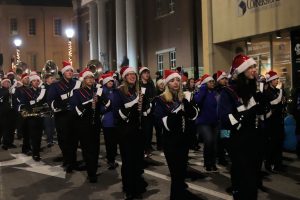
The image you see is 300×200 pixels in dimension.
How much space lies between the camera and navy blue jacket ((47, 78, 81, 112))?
10281 mm

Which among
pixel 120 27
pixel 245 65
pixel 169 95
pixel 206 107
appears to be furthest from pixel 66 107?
pixel 120 27

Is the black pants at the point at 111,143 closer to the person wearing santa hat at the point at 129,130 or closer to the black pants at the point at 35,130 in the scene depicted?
the black pants at the point at 35,130

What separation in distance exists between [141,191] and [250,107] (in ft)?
9.03

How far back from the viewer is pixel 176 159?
681cm

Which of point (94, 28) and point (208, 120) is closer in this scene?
point (208, 120)

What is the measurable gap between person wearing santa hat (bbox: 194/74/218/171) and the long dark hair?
3.33 meters

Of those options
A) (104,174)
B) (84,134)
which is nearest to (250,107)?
(84,134)

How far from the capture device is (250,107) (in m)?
6.01

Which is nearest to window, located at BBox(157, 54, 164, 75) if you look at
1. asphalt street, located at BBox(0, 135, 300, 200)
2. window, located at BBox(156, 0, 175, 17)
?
window, located at BBox(156, 0, 175, 17)

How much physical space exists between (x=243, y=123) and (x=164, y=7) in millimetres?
22281

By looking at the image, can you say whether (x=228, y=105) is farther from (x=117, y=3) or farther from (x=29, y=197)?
(x=117, y=3)

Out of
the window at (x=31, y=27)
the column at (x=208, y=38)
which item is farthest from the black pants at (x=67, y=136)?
the window at (x=31, y=27)

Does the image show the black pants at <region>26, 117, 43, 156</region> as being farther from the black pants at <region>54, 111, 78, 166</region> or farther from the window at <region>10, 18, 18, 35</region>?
the window at <region>10, 18, 18, 35</region>

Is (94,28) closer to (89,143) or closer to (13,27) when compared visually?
(13,27)
